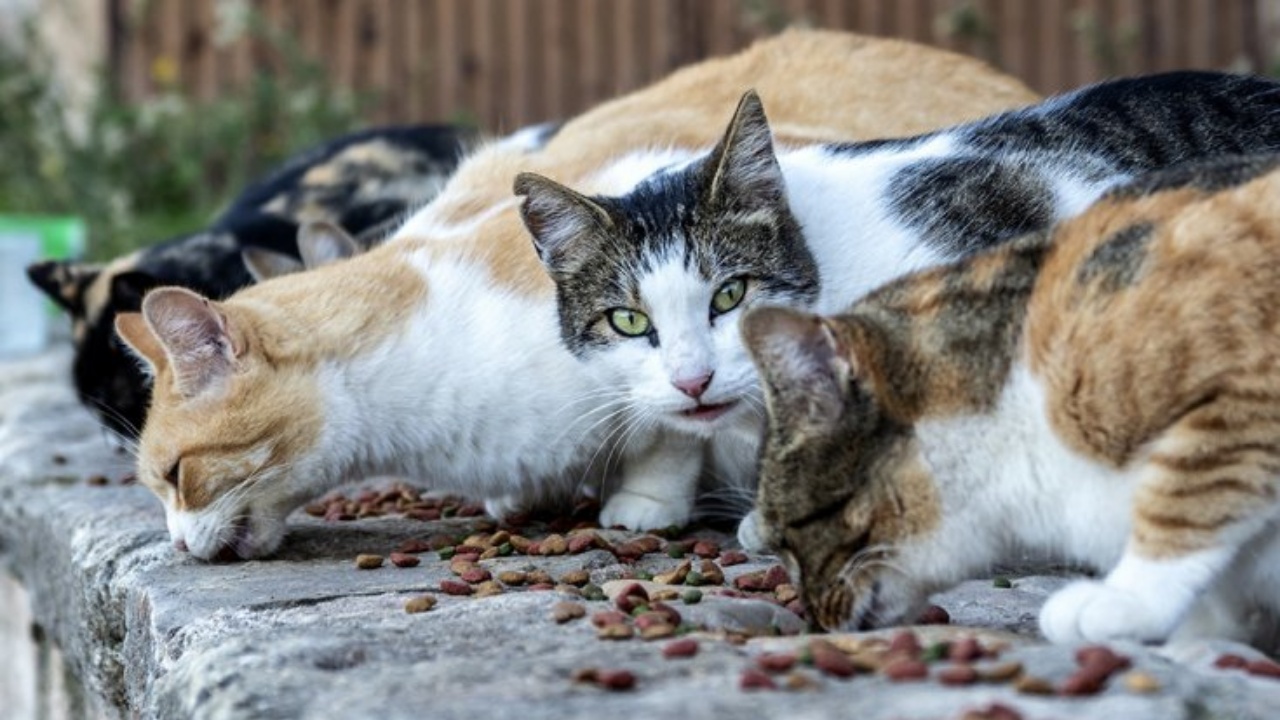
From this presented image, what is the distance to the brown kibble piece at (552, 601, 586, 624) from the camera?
2844mm

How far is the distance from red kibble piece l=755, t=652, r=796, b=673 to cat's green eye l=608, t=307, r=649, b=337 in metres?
1.23

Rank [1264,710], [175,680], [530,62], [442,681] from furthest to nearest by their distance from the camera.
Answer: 1. [530,62]
2. [175,680]
3. [442,681]
4. [1264,710]

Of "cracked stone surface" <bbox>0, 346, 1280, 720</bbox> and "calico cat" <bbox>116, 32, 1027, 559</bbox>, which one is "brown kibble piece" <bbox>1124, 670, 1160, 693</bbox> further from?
"calico cat" <bbox>116, 32, 1027, 559</bbox>

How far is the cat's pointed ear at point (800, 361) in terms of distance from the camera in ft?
8.93

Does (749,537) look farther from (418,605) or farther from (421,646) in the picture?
(421,646)

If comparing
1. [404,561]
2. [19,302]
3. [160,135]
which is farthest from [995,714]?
[160,135]

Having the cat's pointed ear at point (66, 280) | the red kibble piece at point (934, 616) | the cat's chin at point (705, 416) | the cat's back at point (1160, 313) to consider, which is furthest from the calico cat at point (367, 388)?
the cat's pointed ear at point (66, 280)

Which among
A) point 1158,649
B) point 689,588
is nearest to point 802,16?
point 689,588

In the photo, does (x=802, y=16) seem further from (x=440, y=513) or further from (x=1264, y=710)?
(x=1264, y=710)

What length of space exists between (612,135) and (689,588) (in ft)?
5.34

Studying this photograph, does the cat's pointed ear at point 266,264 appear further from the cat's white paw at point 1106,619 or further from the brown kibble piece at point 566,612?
the cat's white paw at point 1106,619

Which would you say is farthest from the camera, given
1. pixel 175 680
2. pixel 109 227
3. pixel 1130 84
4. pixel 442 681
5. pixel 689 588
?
pixel 109 227

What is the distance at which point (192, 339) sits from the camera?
12.0 ft

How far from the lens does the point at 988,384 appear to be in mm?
2682
